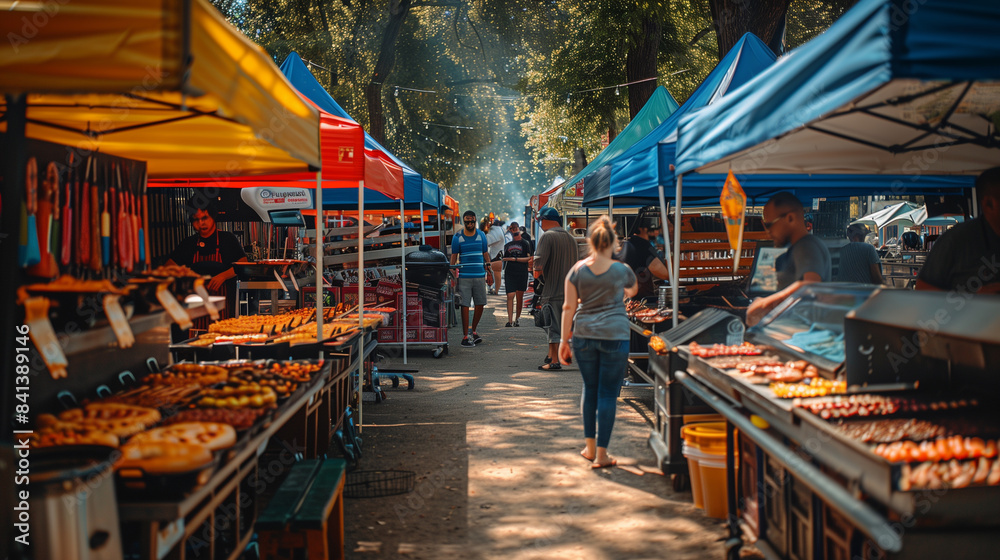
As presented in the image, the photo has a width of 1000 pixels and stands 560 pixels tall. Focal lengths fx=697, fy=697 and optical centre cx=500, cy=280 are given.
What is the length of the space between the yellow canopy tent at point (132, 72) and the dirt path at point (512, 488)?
8.87 feet

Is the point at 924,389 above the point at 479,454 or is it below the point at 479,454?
above

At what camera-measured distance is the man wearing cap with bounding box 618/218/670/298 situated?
30.1 feet

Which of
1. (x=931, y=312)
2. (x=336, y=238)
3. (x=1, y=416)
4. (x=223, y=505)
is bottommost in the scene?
(x=223, y=505)

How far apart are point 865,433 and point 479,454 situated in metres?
3.95

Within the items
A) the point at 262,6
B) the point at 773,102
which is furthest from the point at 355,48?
the point at 773,102

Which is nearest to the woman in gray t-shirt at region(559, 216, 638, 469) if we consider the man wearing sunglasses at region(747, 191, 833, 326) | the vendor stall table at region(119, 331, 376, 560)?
the man wearing sunglasses at region(747, 191, 833, 326)

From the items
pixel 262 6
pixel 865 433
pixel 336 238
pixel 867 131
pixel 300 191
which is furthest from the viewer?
pixel 262 6

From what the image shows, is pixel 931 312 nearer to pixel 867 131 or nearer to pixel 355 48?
pixel 867 131

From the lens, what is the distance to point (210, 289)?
8.14m

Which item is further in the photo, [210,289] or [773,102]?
[210,289]

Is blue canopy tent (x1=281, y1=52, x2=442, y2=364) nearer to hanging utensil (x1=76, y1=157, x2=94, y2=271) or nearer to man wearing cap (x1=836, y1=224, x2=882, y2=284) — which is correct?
hanging utensil (x1=76, y1=157, x2=94, y2=271)

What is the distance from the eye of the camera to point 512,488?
18.0 ft

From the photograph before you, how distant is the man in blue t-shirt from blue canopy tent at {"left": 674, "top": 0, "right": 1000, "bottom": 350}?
23.2ft

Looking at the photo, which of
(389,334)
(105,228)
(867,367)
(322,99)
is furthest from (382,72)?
(867,367)
